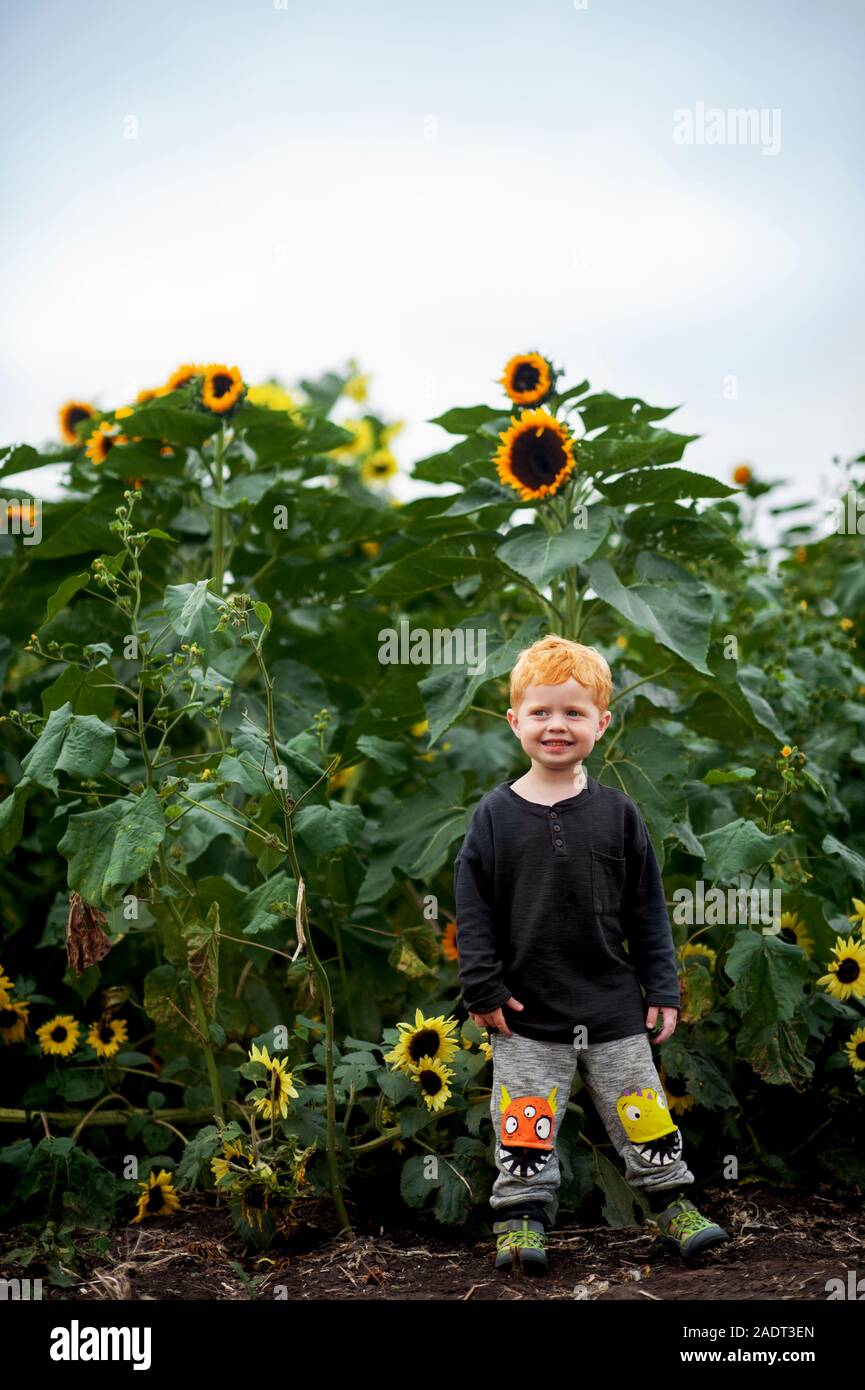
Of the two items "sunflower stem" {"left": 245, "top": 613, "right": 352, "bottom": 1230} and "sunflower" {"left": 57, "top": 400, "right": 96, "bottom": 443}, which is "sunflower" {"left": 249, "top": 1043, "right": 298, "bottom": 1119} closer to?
"sunflower stem" {"left": 245, "top": 613, "right": 352, "bottom": 1230}

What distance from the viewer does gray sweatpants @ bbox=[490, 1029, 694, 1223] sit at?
2.62m

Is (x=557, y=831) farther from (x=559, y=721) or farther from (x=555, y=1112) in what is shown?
(x=555, y=1112)

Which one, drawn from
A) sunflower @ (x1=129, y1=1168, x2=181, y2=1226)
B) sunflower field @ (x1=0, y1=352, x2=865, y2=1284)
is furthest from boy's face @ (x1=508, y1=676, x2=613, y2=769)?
sunflower @ (x1=129, y1=1168, x2=181, y2=1226)

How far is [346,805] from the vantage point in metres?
3.24

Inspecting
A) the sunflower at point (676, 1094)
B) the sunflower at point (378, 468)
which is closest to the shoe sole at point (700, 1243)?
the sunflower at point (676, 1094)

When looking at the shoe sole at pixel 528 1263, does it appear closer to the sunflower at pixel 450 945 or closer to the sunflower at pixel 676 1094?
the sunflower at pixel 676 1094

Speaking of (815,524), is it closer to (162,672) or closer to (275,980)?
(275,980)

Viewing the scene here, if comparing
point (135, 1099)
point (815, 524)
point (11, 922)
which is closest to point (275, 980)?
point (135, 1099)

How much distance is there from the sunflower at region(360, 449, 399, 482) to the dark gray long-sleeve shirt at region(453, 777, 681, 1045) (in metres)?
3.69

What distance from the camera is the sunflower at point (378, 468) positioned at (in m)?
6.16

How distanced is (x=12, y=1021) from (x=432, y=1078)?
3.93ft

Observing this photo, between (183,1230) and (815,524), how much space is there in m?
3.61
